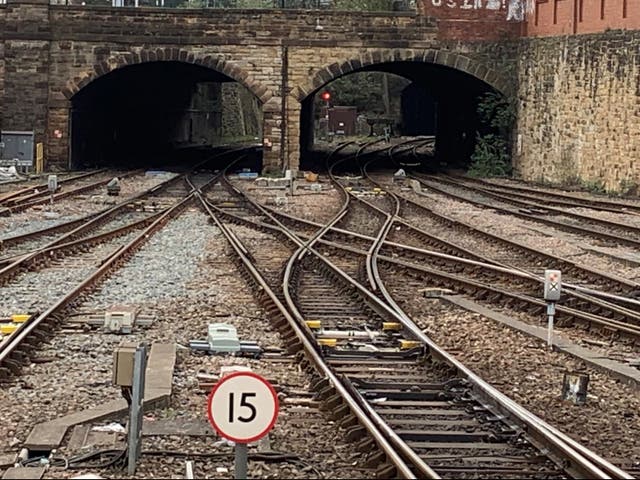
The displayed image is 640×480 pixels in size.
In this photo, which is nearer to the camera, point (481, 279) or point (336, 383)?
point (336, 383)

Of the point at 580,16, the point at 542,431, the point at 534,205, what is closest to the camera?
the point at 542,431

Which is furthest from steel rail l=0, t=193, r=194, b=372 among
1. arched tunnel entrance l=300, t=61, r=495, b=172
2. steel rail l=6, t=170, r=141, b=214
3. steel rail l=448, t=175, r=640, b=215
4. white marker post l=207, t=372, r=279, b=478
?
arched tunnel entrance l=300, t=61, r=495, b=172

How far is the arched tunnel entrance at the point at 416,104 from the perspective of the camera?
41.8 meters

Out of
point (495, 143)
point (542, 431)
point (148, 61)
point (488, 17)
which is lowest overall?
point (542, 431)

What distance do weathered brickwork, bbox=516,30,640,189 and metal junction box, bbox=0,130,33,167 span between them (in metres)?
14.4

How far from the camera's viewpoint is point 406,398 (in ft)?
29.1

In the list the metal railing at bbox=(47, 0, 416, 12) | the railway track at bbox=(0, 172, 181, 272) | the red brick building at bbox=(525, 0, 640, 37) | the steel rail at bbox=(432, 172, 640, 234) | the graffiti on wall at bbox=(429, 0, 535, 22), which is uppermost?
the metal railing at bbox=(47, 0, 416, 12)

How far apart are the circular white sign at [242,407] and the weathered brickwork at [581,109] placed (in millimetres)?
24104

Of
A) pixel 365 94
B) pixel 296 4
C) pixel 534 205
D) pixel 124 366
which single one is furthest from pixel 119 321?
pixel 296 4

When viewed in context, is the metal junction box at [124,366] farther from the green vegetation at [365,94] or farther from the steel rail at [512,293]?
the green vegetation at [365,94]

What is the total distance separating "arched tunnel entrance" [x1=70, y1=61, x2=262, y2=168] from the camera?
3950 cm

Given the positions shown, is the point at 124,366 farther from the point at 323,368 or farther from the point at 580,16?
the point at 580,16

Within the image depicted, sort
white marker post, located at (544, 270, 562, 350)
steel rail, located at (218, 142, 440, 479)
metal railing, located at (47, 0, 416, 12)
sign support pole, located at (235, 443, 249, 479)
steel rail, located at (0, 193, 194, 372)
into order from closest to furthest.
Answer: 1. sign support pole, located at (235, 443, 249, 479)
2. steel rail, located at (218, 142, 440, 479)
3. steel rail, located at (0, 193, 194, 372)
4. white marker post, located at (544, 270, 562, 350)
5. metal railing, located at (47, 0, 416, 12)

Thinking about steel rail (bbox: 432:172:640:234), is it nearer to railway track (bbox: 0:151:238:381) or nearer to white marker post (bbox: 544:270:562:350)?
railway track (bbox: 0:151:238:381)
